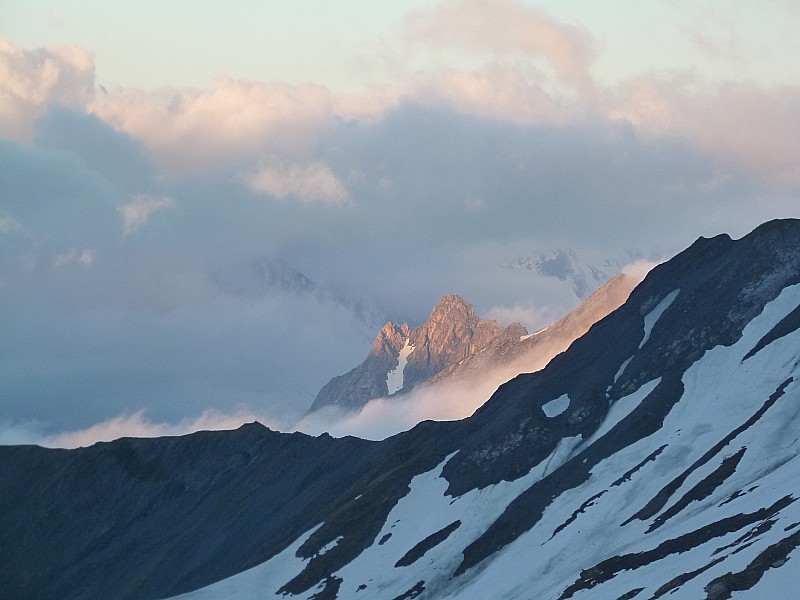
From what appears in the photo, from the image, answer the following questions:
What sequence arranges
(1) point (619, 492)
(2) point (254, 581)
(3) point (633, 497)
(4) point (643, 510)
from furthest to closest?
1. (2) point (254, 581)
2. (1) point (619, 492)
3. (3) point (633, 497)
4. (4) point (643, 510)

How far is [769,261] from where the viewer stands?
196 meters

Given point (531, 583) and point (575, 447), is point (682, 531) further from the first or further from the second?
point (575, 447)

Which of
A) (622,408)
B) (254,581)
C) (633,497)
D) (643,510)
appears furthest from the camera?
(254,581)

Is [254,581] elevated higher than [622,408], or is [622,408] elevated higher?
[254,581]

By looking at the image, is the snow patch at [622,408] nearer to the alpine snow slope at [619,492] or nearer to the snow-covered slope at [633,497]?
the snow-covered slope at [633,497]

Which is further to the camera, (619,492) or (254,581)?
(254,581)

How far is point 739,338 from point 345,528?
189 ft

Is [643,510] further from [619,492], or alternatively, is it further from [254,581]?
[254,581]

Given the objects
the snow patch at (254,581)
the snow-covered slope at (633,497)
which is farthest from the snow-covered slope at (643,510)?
the snow patch at (254,581)

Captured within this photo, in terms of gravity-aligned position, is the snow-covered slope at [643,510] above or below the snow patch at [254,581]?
below

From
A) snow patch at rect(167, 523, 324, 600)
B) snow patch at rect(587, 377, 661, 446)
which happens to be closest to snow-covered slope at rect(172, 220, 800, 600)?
snow patch at rect(587, 377, 661, 446)

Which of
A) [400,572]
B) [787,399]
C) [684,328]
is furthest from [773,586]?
[684,328]

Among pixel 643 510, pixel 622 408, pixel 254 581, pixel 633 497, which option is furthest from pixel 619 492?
pixel 254 581

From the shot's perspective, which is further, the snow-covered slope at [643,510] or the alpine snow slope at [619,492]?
the alpine snow slope at [619,492]
